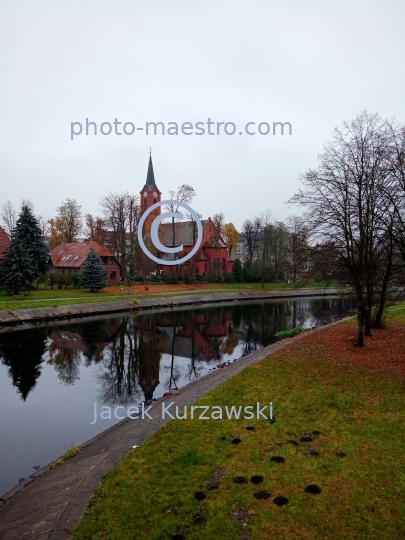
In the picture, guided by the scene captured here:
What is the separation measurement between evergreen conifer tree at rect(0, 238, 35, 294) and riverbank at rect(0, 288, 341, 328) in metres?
4.06

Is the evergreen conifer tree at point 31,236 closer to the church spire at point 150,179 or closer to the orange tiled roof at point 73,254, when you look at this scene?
the orange tiled roof at point 73,254

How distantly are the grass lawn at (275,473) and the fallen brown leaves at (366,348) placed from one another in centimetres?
155

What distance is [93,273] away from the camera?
102 ft

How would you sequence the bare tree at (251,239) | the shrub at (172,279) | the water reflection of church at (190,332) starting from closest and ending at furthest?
1. the water reflection of church at (190,332)
2. the shrub at (172,279)
3. the bare tree at (251,239)

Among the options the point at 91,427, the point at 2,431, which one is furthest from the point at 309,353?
the point at 2,431

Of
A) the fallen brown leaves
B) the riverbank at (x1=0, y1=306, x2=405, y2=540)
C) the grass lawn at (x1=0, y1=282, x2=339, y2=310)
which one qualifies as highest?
the grass lawn at (x1=0, y1=282, x2=339, y2=310)

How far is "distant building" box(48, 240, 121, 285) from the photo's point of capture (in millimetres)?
34906

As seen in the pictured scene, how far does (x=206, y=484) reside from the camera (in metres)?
4.74

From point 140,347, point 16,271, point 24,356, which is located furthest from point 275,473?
point 16,271

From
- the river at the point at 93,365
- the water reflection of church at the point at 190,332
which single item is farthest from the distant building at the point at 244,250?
the river at the point at 93,365

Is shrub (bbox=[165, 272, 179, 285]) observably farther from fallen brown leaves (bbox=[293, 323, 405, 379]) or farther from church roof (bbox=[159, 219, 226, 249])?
church roof (bbox=[159, 219, 226, 249])

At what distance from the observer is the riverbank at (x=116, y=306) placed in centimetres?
2212

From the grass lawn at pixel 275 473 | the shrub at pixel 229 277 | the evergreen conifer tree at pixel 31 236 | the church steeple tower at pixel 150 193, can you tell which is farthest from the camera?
the evergreen conifer tree at pixel 31 236

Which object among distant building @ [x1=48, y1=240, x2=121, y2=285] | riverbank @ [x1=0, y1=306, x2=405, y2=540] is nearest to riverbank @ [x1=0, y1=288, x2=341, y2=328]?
distant building @ [x1=48, y1=240, x2=121, y2=285]
